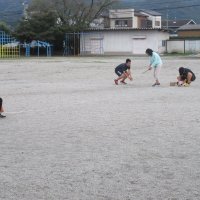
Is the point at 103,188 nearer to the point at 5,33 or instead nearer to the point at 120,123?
the point at 120,123

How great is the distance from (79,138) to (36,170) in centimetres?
203

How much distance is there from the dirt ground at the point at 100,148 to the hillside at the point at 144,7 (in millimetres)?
51601

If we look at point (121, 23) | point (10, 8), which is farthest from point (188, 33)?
point (10, 8)

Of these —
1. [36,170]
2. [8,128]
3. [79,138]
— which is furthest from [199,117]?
[36,170]

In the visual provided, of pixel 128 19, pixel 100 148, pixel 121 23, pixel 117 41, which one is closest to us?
pixel 100 148

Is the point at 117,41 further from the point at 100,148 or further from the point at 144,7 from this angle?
the point at 100,148

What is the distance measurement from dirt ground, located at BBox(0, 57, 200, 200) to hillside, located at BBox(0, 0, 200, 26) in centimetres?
5160

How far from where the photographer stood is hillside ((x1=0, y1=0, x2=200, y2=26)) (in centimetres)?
8147

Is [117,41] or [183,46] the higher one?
[117,41]

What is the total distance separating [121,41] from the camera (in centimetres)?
5428

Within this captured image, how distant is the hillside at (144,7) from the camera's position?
8147cm

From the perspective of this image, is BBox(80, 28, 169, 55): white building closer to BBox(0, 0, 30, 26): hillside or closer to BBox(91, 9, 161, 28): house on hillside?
BBox(91, 9, 161, 28): house on hillside

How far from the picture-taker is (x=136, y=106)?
12.0 metres

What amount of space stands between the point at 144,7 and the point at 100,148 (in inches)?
3727
